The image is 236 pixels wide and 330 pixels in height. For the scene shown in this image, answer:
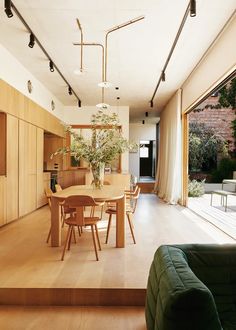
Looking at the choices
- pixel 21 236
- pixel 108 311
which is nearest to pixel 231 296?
pixel 108 311

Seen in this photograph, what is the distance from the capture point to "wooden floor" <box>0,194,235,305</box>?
2523 mm

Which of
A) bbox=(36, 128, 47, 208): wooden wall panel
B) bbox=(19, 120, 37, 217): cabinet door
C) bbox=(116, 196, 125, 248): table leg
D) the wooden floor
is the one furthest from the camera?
bbox=(36, 128, 47, 208): wooden wall panel

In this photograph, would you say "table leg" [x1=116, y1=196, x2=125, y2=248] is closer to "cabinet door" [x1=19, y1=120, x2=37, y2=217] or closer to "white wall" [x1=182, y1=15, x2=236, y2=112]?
"white wall" [x1=182, y1=15, x2=236, y2=112]

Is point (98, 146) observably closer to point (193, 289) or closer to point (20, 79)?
point (20, 79)

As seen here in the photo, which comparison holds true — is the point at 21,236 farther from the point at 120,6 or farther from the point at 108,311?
the point at 120,6

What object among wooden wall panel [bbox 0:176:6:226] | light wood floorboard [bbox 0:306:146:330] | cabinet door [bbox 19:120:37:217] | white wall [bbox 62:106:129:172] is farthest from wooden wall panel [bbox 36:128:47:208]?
light wood floorboard [bbox 0:306:146:330]

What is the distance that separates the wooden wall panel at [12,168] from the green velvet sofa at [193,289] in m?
3.94

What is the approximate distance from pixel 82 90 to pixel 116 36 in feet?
10.9

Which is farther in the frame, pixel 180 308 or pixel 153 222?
pixel 153 222

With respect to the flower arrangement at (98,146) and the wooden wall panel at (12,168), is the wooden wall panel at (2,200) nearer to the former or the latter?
the wooden wall panel at (12,168)

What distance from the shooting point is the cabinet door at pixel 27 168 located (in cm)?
566

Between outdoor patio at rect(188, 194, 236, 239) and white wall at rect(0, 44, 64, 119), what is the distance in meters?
4.75

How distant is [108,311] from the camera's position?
2412 mm

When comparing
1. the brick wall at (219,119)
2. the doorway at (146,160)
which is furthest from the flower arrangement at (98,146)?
the doorway at (146,160)
